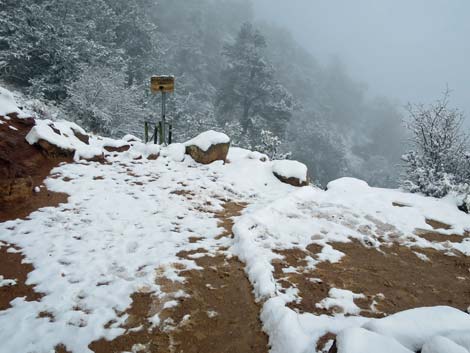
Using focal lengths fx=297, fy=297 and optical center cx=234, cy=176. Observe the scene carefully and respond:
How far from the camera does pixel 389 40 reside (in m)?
134

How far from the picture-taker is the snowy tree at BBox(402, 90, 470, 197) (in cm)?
958

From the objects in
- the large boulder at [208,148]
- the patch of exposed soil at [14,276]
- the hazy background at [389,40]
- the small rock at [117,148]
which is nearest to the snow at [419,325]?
the patch of exposed soil at [14,276]

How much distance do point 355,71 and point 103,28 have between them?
9190 centimetres

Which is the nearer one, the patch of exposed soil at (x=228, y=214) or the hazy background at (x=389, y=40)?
the patch of exposed soil at (x=228, y=214)

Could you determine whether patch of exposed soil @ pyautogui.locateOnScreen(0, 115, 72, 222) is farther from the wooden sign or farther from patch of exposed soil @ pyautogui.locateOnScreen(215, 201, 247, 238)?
the wooden sign

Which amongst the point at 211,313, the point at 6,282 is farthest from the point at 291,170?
the point at 6,282

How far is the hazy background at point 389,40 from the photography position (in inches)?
3838

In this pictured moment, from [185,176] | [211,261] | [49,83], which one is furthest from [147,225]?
[49,83]

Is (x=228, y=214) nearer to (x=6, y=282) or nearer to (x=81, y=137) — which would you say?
(x=6, y=282)

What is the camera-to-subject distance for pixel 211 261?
4.45 meters

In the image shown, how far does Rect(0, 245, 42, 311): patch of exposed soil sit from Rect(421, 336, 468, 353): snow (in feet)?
12.2

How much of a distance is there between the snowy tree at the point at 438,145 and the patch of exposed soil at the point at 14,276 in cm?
968

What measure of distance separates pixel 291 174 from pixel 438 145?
219 inches

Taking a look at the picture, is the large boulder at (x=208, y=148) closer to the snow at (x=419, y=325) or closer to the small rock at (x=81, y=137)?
→ the small rock at (x=81, y=137)
